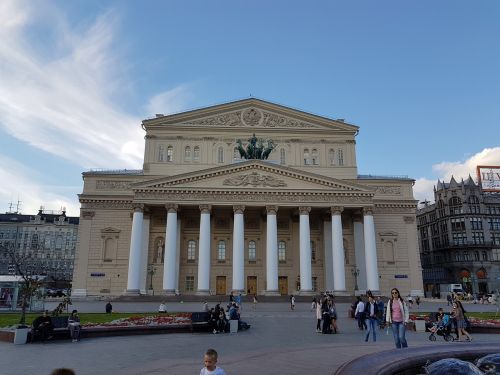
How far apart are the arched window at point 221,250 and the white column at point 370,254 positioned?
1594 cm

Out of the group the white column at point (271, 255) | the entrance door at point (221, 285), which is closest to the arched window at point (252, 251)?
the entrance door at point (221, 285)

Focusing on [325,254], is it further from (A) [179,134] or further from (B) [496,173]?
(B) [496,173]

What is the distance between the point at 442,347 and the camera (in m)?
10.1

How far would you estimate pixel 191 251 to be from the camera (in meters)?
49.2

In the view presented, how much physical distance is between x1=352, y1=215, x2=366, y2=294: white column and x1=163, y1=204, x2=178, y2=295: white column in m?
20.2

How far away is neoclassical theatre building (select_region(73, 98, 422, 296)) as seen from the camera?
44719 millimetres

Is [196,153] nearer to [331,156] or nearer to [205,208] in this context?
[205,208]

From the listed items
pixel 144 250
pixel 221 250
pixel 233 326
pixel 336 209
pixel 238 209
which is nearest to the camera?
pixel 233 326

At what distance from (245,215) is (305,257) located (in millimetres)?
9742

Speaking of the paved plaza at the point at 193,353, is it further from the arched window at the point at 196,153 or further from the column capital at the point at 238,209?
the arched window at the point at 196,153

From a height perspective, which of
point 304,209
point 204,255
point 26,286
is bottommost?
point 26,286

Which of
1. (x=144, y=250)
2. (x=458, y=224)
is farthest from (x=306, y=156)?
(x=458, y=224)

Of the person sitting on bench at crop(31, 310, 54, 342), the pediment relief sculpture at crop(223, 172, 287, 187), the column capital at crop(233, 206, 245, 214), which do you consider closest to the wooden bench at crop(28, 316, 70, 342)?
the person sitting on bench at crop(31, 310, 54, 342)

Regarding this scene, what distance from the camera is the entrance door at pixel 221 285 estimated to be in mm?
48594
